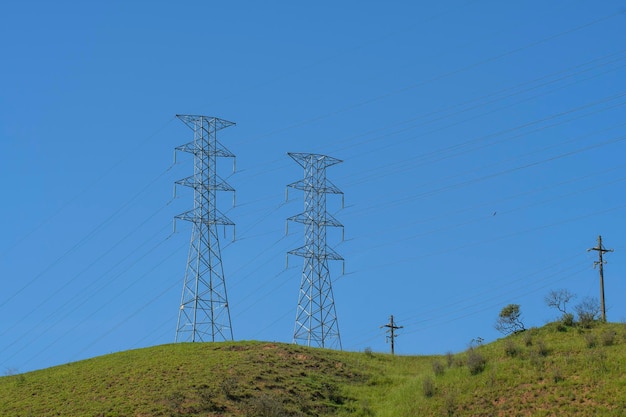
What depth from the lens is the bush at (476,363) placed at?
6412 centimetres

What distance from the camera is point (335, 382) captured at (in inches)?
2660

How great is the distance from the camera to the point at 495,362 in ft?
213

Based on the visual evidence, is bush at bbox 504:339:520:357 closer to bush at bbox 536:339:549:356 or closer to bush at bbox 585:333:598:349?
bush at bbox 536:339:549:356

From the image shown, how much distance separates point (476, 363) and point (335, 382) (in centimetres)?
943

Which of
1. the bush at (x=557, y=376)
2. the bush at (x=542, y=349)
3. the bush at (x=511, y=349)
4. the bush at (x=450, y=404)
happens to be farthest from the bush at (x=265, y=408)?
the bush at (x=542, y=349)

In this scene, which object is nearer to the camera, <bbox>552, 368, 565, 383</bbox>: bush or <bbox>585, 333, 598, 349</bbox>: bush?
<bbox>552, 368, 565, 383</bbox>: bush

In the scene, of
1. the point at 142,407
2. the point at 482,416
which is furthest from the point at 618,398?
the point at 142,407

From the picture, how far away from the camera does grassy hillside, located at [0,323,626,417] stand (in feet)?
190

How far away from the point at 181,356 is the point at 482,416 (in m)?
24.1

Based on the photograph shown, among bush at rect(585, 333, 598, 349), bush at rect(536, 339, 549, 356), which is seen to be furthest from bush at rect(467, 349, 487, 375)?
bush at rect(585, 333, 598, 349)

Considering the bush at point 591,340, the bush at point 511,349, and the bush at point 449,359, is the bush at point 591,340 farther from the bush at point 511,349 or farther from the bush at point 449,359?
the bush at point 449,359

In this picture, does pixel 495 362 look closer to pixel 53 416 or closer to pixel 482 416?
pixel 482 416

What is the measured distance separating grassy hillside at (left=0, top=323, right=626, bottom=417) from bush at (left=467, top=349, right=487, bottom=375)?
8 cm

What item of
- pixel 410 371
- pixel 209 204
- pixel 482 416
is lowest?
pixel 482 416
